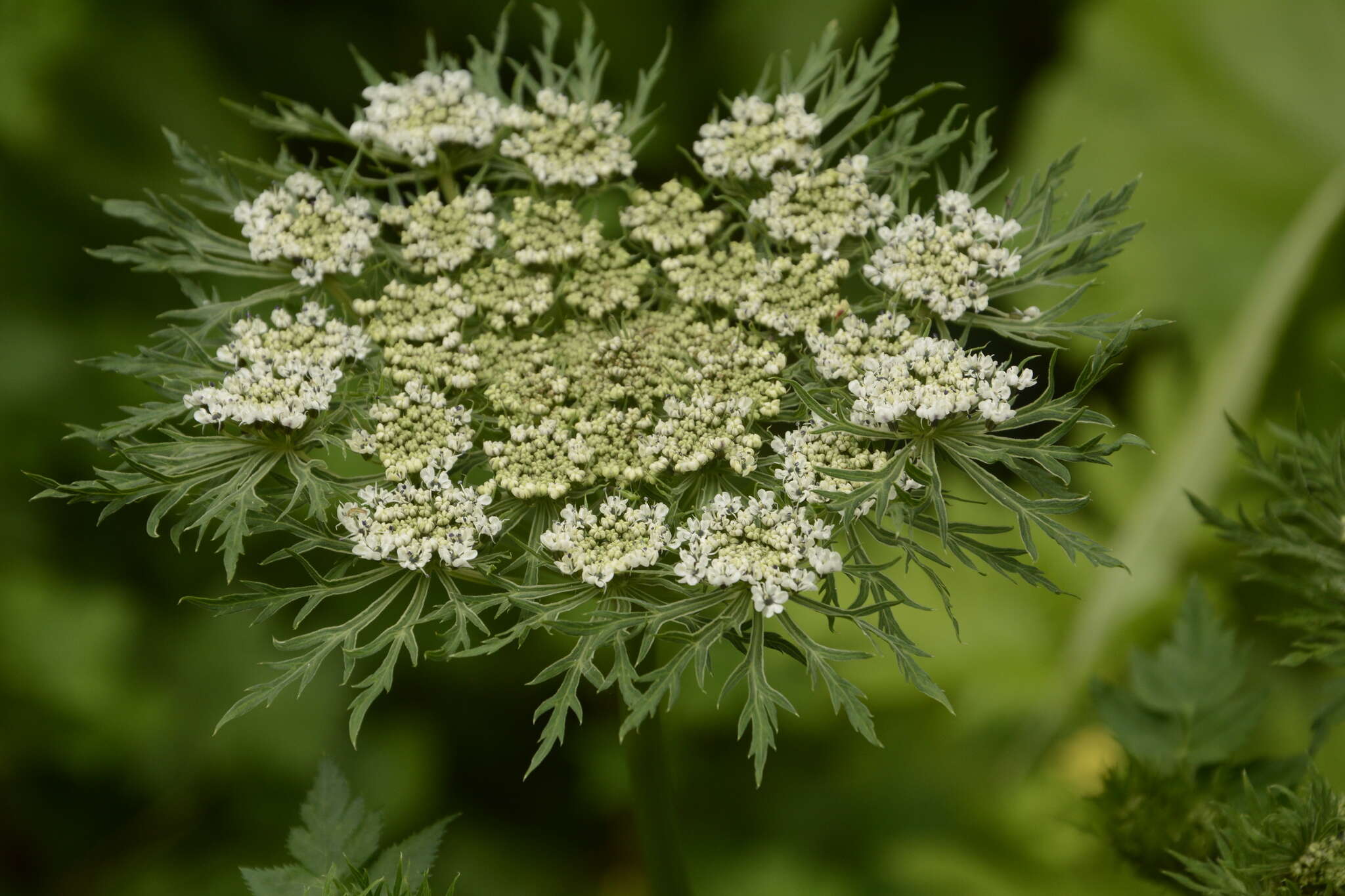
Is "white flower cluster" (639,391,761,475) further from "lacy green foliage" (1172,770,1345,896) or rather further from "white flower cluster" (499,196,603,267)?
"lacy green foliage" (1172,770,1345,896)

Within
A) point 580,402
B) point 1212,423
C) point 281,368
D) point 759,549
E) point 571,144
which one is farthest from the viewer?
point 1212,423

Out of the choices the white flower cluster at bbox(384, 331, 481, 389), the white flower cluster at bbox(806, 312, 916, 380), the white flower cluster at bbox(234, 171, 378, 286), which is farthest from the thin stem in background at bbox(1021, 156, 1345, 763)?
the white flower cluster at bbox(234, 171, 378, 286)

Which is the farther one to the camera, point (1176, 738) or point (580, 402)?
point (1176, 738)

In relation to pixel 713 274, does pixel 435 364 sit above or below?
below

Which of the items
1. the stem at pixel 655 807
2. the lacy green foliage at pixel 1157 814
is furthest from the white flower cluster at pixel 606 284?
the lacy green foliage at pixel 1157 814

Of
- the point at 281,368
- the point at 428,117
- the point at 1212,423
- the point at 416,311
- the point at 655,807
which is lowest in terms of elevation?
the point at 655,807

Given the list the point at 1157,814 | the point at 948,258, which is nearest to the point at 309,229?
the point at 948,258

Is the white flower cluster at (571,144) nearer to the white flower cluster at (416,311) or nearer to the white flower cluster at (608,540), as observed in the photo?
the white flower cluster at (416,311)

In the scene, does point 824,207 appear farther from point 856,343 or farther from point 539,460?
point 539,460
